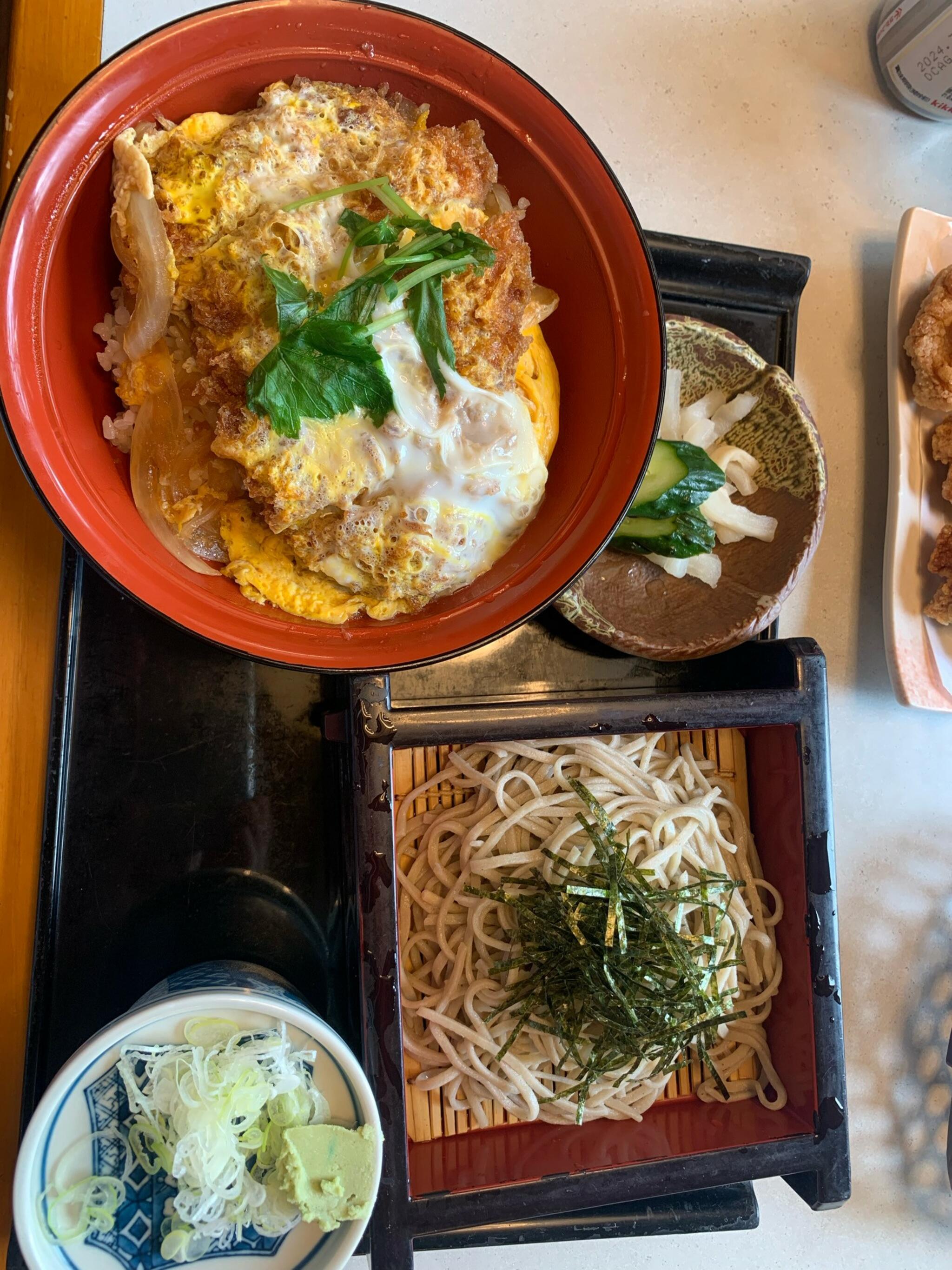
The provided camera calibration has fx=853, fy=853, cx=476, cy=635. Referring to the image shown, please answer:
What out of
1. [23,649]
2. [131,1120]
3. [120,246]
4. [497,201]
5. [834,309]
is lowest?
[131,1120]

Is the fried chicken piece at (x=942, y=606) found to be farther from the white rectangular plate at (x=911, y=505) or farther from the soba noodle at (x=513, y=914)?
the soba noodle at (x=513, y=914)

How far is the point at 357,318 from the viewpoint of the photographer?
3.69ft

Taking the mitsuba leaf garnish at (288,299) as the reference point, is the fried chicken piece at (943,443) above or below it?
above

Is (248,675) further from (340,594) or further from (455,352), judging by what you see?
(455,352)

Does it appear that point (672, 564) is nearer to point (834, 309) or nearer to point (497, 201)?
point (497, 201)

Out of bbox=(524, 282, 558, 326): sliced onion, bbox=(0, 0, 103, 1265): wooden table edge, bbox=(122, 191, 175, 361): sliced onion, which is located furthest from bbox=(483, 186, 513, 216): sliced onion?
bbox=(0, 0, 103, 1265): wooden table edge

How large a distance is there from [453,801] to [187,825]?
19.3 inches

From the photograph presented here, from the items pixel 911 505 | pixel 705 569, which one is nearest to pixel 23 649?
pixel 705 569

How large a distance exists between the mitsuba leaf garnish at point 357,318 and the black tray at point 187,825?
0.48m

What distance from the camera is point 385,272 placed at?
1.10 meters

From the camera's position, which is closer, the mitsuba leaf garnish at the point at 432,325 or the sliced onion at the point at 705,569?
the mitsuba leaf garnish at the point at 432,325

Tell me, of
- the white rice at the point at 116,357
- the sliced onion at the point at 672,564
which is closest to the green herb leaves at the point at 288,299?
the white rice at the point at 116,357

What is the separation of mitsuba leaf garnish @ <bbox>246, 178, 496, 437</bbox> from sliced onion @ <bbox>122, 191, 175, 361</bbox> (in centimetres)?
16

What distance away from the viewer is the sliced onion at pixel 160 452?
123cm
